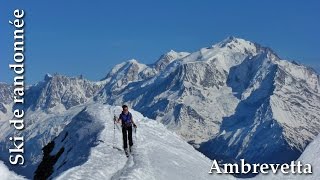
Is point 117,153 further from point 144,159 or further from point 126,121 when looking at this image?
point 144,159

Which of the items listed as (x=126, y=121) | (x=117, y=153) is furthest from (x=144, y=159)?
(x=126, y=121)

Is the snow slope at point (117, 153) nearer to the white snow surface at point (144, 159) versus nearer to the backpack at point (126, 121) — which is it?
the white snow surface at point (144, 159)

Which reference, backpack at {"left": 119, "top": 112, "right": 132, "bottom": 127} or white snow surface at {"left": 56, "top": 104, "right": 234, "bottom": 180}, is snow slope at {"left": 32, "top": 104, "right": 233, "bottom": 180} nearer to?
white snow surface at {"left": 56, "top": 104, "right": 234, "bottom": 180}

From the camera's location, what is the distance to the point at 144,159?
39594 mm

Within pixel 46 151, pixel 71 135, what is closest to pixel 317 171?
pixel 71 135

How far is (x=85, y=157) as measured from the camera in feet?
131

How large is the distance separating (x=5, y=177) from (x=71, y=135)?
749 centimetres

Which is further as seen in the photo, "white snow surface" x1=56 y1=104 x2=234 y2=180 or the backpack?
the backpack

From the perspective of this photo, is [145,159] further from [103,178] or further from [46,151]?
[46,151]

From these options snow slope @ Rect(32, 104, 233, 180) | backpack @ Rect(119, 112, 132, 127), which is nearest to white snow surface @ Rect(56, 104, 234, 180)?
snow slope @ Rect(32, 104, 233, 180)

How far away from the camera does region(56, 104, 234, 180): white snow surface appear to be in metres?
35.2

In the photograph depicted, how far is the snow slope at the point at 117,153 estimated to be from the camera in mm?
35781

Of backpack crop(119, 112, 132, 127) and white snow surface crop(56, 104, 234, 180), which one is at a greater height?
backpack crop(119, 112, 132, 127)

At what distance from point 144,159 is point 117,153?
8.41 feet
